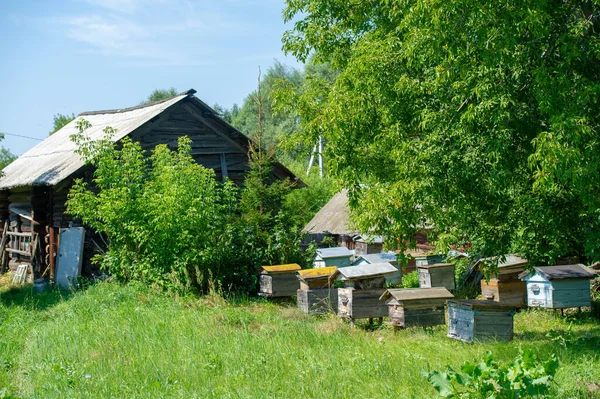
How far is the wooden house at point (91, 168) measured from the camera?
656 inches

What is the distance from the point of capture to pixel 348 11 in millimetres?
12711

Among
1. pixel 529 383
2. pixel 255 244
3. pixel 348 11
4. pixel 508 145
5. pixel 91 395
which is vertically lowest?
pixel 91 395

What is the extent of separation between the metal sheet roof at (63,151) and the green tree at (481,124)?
8.38 meters

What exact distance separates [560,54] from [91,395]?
751 centimetres

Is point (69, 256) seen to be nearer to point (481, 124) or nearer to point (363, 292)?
point (363, 292)

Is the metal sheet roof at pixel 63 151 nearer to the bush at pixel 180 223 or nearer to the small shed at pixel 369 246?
the bush at pixel 180 223

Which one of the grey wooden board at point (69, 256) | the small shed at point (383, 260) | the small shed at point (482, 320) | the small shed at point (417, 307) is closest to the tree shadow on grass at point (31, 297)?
the grey wooden board at point (69, 256)

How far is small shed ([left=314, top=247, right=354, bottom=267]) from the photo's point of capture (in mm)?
15297

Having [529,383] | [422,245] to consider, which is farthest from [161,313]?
[422,245]

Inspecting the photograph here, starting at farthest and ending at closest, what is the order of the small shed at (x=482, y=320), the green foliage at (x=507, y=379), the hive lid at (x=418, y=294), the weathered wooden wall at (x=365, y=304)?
1. the weathered wooden wall at (x=365, y=304)
2. the hive lid at (x=418, y=294)
3. the small shed at (x=482, y=320)
4. the green foliage at (x=507, y=379)

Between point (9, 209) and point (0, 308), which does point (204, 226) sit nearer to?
point (0, 308)

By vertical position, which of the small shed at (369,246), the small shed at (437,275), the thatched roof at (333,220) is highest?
the thatched roof at (333,220)

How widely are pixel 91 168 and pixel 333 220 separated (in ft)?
29.9

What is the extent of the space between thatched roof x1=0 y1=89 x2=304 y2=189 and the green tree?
7.05 meters
